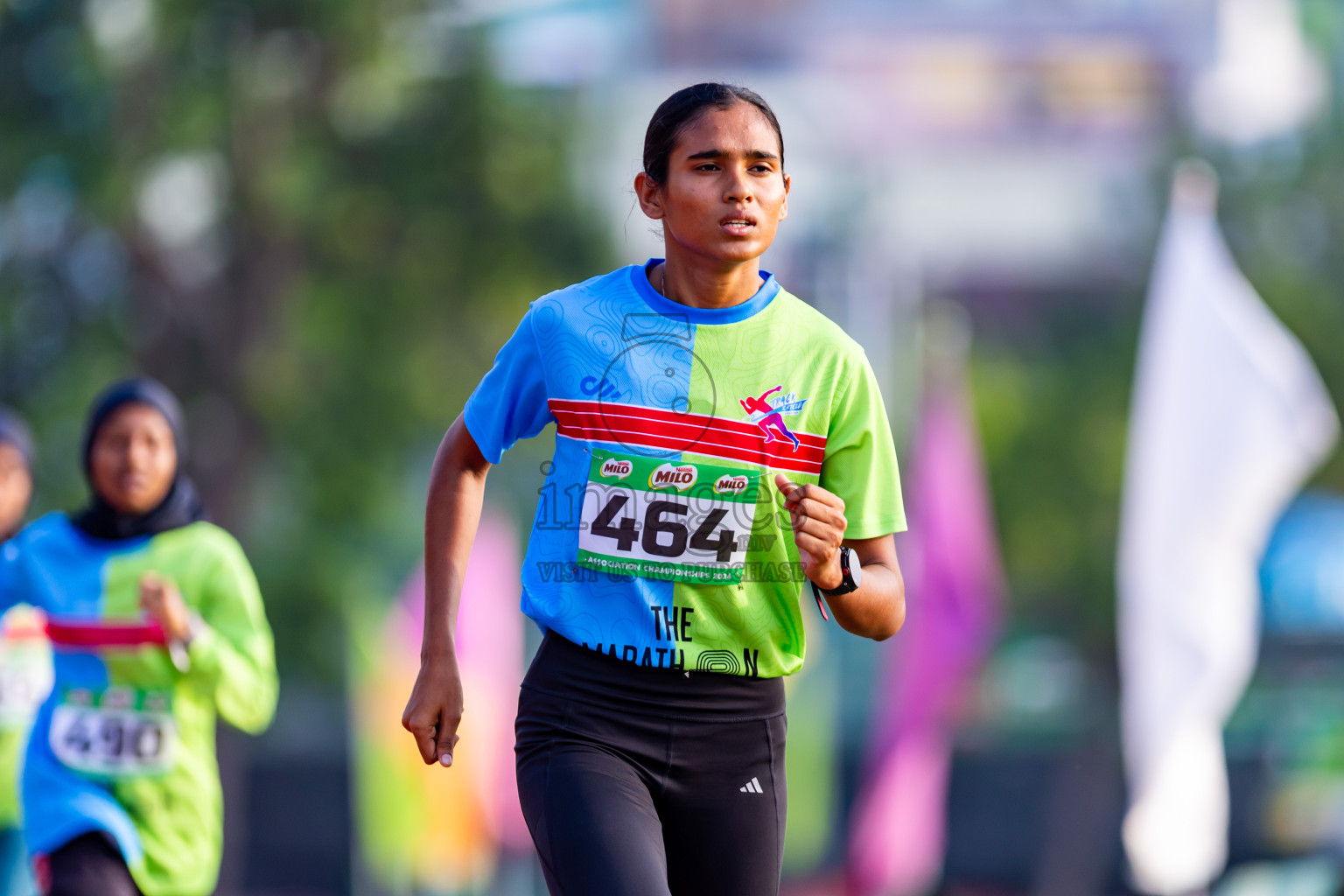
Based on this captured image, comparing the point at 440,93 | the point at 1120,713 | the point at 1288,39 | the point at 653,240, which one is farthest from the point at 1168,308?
the point at 1288,39

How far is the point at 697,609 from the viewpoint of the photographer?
3.41 metres

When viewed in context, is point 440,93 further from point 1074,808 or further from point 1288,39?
point 1288,39

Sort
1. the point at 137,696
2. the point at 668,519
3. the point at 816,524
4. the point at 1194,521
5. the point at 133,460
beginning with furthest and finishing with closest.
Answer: the point at 1194,521, the point at 133,460, the point at 137,696, the point at 668,519, the point at 816,524

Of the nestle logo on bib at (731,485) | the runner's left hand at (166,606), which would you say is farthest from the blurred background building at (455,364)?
the runner's left hand at (166,606)

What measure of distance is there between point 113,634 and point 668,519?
2568 millimetres

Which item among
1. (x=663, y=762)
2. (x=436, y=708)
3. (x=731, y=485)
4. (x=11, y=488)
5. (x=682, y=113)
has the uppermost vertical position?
(x=682, y=113)

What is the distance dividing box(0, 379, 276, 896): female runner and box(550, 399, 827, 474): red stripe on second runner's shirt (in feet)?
6.95

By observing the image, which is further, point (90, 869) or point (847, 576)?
point (90, 869)

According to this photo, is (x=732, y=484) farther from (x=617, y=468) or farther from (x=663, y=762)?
(x=663, y=762)

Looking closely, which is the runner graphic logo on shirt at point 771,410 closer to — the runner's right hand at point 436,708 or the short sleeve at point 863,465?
the short sleeve at point 863,465

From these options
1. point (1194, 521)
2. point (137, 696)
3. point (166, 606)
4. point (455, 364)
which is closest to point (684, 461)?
point (166, 606)

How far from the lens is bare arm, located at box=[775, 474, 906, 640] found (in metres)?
3.13

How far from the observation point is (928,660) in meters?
14.5

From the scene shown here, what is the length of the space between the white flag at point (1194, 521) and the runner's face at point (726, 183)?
6687mm
